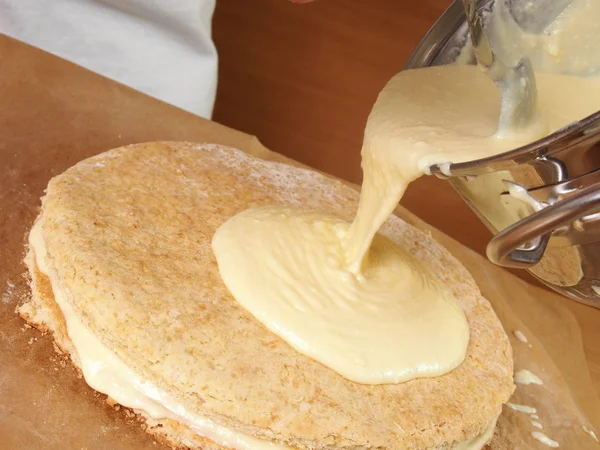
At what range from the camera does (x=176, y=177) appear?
1854mm

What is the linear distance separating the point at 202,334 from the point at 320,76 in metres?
1.84

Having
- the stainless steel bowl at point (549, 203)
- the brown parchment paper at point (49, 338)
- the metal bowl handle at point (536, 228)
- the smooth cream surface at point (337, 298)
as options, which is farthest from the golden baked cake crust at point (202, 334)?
the metal bowl handle at point (536, 228)

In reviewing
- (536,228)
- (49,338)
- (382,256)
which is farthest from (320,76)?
(536,228)

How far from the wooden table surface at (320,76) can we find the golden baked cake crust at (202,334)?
1188 mm

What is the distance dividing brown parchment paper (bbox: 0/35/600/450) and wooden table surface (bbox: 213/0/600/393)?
508mm

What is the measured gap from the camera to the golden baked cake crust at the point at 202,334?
1354 millimetres

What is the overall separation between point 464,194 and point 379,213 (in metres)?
0.18

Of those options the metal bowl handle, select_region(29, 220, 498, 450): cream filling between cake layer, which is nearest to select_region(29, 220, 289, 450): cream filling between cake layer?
select_region(29, 220, 498, 450): cream filling between cake layer

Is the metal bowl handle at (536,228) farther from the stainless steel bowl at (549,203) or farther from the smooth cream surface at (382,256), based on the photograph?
the smooth cream surface at (382,256)

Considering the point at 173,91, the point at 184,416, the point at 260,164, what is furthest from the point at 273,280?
the point at 173,91

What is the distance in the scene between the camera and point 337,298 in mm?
1571

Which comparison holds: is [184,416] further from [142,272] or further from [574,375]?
[574,375]

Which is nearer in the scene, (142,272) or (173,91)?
(142,272)

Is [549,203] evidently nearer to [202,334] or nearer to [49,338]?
[202,334]
